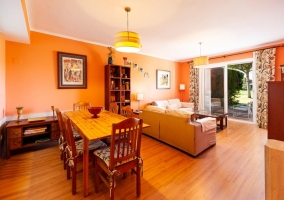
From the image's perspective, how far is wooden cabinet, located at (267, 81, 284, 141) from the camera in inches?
59.5

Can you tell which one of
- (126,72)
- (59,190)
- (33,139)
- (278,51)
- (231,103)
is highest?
(278,51)

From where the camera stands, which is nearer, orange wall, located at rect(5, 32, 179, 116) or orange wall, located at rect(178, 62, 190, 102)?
orange wall, located at rect(5, 32, 179, 116)

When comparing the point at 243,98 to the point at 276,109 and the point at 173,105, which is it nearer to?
the point at 173,105

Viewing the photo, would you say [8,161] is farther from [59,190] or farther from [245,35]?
[245,35]

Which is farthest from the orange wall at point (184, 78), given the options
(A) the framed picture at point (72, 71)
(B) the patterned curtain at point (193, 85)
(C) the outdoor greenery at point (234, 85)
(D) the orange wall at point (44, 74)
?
(A) the framed picture at point (72, 71)

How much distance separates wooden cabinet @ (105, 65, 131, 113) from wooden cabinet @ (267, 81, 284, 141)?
331 cm

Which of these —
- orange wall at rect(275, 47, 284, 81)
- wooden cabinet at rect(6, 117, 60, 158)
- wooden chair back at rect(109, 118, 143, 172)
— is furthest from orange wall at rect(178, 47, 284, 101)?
wooden cabinet at rect(6, 117, 60, 158)

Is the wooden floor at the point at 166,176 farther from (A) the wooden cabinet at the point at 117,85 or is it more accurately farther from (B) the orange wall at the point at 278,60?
(B) the orange wall at the point at 278,60

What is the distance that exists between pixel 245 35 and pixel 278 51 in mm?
1531

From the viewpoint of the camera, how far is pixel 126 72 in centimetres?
438

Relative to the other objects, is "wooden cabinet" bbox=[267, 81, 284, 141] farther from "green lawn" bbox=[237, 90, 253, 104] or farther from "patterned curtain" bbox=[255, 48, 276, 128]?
"green lawn" bbox=[237, 90, 253, 104]

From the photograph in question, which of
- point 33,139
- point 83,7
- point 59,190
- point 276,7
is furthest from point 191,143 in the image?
point 33,139

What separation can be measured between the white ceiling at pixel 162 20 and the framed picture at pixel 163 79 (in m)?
1.96

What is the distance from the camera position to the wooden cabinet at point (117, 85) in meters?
3.94
